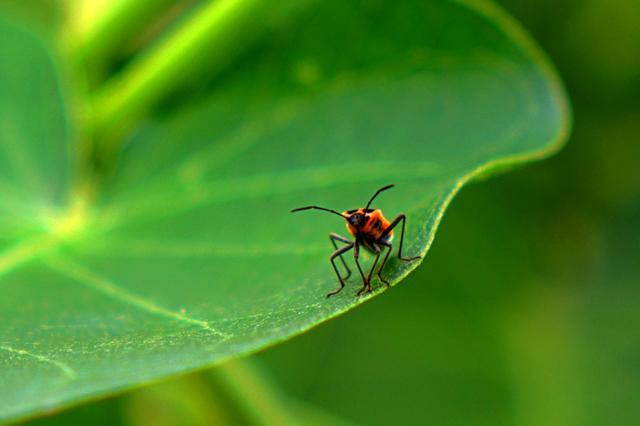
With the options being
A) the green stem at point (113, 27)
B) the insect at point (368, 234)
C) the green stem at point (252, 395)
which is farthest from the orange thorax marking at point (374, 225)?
the green stem at point (113, 27)

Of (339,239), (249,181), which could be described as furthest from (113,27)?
(339,239)

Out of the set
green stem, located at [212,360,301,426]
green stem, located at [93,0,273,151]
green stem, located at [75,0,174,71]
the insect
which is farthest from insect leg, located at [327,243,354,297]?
green stem, located at [75,0,174,71]

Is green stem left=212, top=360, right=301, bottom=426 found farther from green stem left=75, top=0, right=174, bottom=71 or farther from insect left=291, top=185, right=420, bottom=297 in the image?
green stem left=75, top=0, right=174, bottom=71

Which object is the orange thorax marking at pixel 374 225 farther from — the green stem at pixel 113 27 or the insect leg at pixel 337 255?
the green stem at pixel 113 27

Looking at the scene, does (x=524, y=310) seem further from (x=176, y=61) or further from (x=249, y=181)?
(x=176, y=61)

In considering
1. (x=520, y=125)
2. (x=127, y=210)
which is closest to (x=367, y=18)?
(x=520, y=125)
